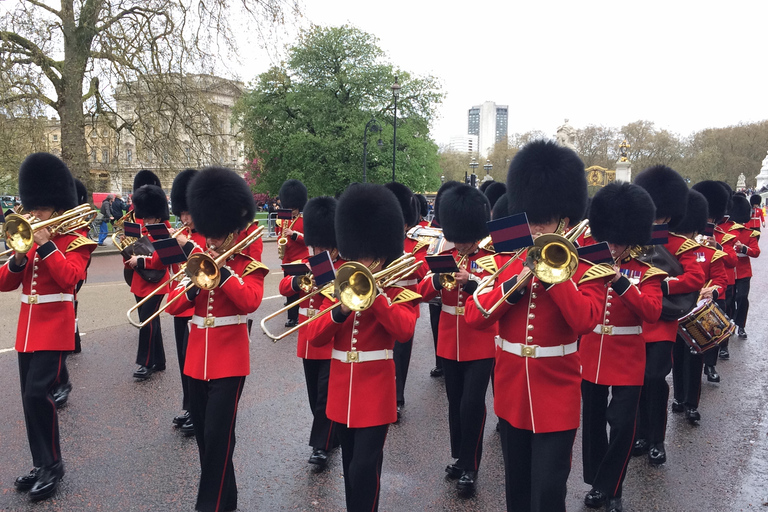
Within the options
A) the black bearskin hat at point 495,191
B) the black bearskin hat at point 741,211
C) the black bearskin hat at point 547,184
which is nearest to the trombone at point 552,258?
the black bearskin hat at point 547,184

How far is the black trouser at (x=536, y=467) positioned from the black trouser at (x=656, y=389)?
1.61 metres

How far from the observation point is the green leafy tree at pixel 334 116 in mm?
28406

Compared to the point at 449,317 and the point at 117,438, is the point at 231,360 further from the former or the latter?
the point at 117,438

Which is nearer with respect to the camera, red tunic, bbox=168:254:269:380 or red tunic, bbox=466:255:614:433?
red tunic, bbox=466:255:614:433

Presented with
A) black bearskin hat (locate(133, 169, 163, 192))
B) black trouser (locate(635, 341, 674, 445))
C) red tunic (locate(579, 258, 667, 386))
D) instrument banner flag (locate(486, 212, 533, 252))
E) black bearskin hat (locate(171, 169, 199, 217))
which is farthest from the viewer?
black bearskin hat (locate(133, 169, 163, 192))

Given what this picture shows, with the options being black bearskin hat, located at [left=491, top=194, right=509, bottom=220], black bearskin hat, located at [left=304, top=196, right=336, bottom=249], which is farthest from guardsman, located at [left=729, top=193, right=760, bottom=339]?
black bearskin hat, located at [left=304, top=196, right=336, bottom=249]

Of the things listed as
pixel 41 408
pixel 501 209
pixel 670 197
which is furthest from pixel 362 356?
pixel 670 197

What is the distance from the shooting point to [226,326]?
3498 millimetres

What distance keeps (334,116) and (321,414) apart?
2548 cm

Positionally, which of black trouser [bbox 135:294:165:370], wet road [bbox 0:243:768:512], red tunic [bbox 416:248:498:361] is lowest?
wet road [bbox 0:243:768:512]

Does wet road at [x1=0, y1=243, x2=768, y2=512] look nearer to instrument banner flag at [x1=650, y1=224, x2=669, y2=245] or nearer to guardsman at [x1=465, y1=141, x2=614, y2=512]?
guardsman at [x1=465, y1=141, x2=614, y2=512]

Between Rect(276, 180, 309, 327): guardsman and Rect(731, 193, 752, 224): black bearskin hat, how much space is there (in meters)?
5.95

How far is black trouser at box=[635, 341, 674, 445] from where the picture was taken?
13.6 ft

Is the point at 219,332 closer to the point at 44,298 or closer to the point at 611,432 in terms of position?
the point at 44,298
